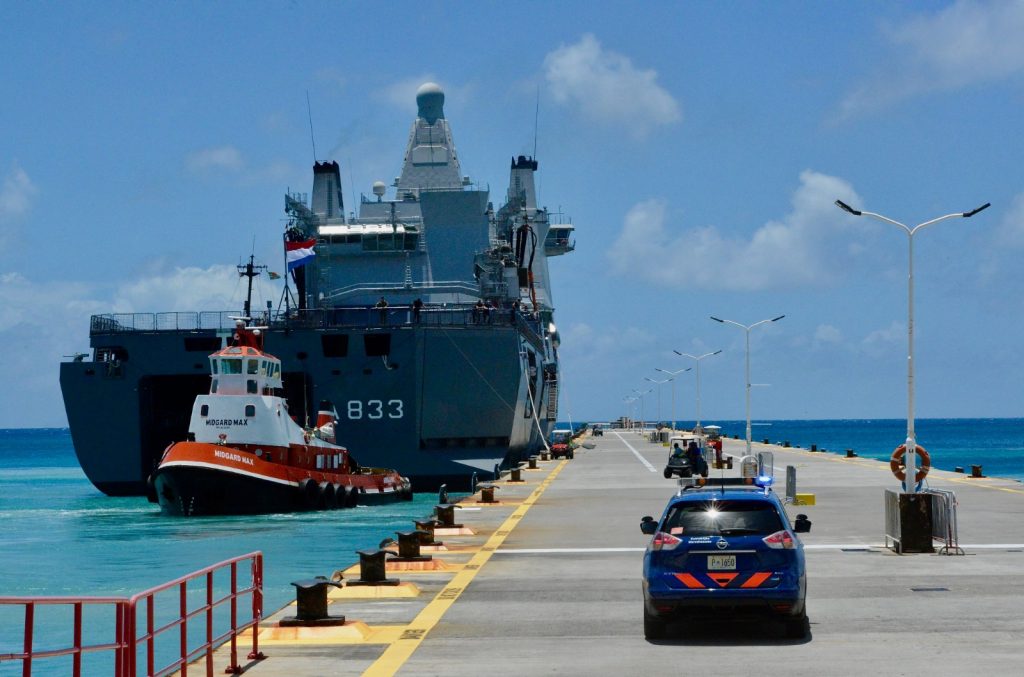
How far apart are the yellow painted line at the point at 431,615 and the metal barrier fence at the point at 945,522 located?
827 centimetres

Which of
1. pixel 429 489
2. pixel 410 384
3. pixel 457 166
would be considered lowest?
pixel 429 489

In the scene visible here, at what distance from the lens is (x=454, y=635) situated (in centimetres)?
1578

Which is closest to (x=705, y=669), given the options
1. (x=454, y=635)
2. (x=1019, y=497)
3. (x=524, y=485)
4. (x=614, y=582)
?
(x=454, y=635)

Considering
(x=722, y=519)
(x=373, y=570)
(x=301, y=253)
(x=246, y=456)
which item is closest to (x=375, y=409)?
(x=301, y=253)

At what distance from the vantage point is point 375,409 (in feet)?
183

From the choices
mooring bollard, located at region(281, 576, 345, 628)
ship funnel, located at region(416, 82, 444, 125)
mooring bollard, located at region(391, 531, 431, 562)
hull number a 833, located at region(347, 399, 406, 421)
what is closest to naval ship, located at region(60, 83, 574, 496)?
hull number a 833, located at region(347, 399, 406, 421)

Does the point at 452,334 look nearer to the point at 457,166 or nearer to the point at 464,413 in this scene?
the point at 464,413

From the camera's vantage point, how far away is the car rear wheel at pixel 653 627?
49.7ft

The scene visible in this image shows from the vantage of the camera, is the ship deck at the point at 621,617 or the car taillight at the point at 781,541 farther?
the car taillight at the point at 781,541

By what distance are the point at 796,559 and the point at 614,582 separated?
6394 millimetres

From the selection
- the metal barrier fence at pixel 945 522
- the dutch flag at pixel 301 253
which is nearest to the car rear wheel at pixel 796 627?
the metal barrier fence at pixel 945 522

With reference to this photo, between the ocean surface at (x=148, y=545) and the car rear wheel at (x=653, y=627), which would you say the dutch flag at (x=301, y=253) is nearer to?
the ocean surface at (x=148, y=545)

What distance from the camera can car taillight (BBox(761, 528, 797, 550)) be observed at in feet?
48.0

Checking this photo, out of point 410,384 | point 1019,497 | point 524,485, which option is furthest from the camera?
point 410,384
